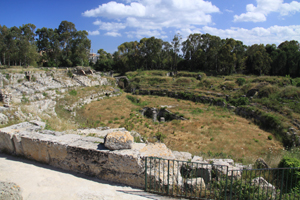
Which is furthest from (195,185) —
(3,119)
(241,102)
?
(241,102)

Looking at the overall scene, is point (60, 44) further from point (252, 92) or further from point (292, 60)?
point (292, 60)

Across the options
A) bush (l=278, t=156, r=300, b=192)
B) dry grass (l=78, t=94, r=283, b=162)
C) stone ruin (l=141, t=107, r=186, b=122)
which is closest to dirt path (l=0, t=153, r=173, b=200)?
bush (l=278, t=156, r=300, b=192)

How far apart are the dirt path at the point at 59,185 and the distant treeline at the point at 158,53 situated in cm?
3313

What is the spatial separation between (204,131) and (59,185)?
10602 mm

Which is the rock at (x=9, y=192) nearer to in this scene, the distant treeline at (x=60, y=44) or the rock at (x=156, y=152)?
the rock at (x=156, y=152)

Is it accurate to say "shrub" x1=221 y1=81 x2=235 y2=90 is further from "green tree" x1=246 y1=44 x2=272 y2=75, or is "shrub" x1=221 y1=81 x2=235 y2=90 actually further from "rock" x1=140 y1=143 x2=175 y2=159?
"rock" x1=140 y1=143 x2=175 y2=159

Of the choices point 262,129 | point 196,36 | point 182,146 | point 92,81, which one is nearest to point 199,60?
point 196,36

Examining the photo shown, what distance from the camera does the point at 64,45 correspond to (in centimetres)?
4334

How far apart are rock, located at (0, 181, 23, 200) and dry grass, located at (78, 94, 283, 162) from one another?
6236mm

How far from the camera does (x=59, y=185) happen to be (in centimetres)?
374

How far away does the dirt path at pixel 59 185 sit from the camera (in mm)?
3439

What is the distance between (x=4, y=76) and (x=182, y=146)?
16.4 m

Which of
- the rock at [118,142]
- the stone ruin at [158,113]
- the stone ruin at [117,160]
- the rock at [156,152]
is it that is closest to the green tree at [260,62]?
the stone ruin at [158,113]

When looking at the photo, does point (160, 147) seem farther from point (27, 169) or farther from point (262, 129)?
point (262, 129)
